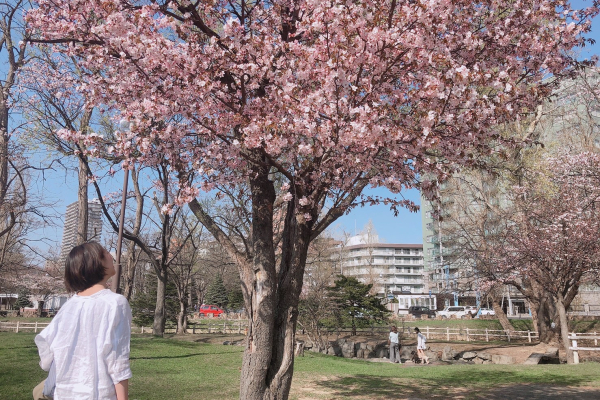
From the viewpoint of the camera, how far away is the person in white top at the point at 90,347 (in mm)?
2143

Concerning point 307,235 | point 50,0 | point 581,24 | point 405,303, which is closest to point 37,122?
point 50,0

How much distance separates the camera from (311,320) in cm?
2012

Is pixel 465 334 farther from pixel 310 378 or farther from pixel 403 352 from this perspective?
pixel 310 378

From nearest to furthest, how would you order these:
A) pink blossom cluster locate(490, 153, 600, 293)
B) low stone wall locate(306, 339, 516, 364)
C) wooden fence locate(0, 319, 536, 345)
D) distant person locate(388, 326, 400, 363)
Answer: pink blossom cluster locate(490, 153, 600, 293), distant person locate(388, 326, 400, 363), low stone wall locate(306, 339, 516, 364), wooden fence locate(0, 319, 536, 345)

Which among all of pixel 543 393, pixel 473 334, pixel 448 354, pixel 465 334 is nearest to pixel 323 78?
pixel 543 393

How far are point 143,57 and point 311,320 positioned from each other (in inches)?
643

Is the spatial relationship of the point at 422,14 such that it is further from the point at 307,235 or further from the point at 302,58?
the point at 307,235

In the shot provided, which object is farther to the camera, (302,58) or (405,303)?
(405,303)

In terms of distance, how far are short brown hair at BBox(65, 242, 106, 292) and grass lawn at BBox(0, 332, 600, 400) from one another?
654 centimetres

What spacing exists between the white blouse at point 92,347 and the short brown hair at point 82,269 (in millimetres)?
96

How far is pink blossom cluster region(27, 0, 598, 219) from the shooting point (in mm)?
4957

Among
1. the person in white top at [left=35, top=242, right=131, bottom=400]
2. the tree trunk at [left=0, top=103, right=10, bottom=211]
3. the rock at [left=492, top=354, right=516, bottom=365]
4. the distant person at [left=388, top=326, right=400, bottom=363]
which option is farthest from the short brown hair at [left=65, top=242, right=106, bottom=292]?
the rock at [left=492, top=354, right=516, bottom=365]

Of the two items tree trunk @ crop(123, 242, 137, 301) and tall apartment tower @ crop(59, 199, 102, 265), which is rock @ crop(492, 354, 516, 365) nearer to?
tall apartment tower @ crop(59, 199, 102, 265)

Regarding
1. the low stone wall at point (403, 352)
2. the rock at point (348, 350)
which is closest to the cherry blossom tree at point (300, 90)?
the low stone wall at point (403, 352)
